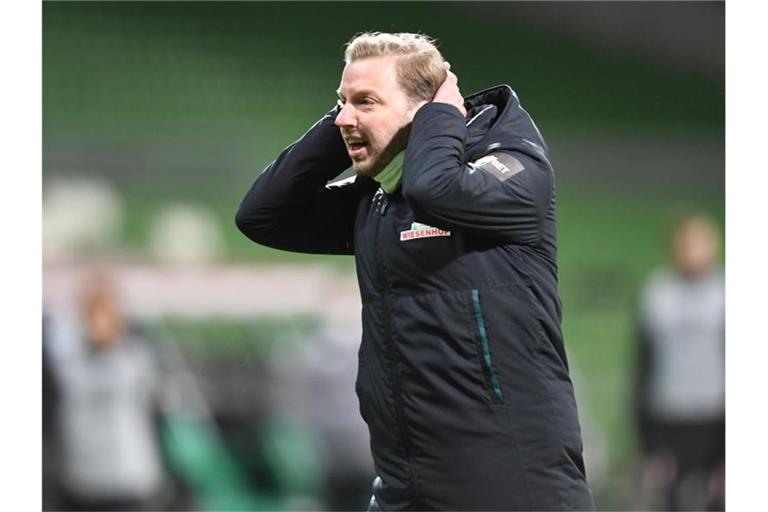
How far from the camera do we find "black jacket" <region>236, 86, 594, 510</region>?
2719 millimetres

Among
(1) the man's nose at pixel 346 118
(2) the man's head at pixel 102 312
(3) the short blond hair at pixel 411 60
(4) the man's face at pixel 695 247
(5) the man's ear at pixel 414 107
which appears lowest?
(2) the man's head at pixel 102 312

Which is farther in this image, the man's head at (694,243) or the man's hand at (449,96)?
the man's head at (694,243)

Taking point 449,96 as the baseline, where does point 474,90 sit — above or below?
above

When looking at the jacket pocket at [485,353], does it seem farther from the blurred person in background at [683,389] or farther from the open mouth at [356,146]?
the blurred person in background at [683,389]

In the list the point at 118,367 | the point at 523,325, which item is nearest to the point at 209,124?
the point at 118,367

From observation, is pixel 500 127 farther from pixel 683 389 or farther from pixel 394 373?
→ pixel 683 389

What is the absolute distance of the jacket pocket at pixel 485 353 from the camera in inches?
108

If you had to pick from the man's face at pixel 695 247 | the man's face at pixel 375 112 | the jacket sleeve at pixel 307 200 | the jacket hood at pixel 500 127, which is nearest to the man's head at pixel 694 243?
the man's face at pixel 695 247

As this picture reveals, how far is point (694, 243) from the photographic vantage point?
27.7 feet

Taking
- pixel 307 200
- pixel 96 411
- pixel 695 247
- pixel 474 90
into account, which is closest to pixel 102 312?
pixel 96 411

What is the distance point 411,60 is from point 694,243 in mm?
5897

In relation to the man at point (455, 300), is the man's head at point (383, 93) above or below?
above

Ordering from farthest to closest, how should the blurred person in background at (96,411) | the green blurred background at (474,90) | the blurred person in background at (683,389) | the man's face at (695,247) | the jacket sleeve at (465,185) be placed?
the man's face at (695,247), the blurred person in background at (683,389), the green blurred background at (474,90), the blurred person in background at (96,411), the jacket sleeve at (465,185)

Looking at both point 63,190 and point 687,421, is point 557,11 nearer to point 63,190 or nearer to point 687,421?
point 687,421
